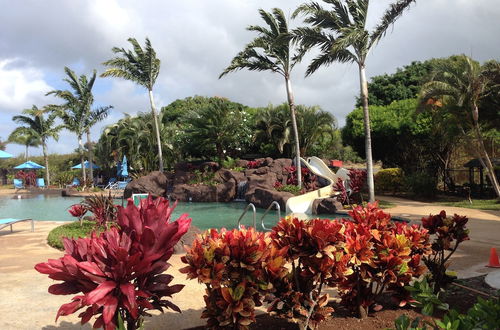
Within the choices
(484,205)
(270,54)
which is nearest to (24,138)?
(270,54)

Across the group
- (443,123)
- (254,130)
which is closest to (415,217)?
(443,123)

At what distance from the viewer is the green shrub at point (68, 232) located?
764 centimetres

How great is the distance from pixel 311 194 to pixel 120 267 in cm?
1409

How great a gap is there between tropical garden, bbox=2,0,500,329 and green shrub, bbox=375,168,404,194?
0.06 meters

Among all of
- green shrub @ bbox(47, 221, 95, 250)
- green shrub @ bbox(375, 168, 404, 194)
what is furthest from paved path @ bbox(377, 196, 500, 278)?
green shrub @ bbox(375, 168, 404, 194)

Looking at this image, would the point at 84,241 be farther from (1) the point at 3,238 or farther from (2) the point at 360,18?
(2) the point at 360,18

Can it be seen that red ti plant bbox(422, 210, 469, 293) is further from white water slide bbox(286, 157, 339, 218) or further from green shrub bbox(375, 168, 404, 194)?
green shrub bbox(375, 168, 404, 194)

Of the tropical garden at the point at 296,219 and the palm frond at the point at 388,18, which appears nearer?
the tropical garden at the point at 296,219

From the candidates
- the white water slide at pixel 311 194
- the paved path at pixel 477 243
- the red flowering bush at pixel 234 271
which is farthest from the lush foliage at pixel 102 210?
the paved path at pixel 477 243

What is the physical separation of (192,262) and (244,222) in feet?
33.6

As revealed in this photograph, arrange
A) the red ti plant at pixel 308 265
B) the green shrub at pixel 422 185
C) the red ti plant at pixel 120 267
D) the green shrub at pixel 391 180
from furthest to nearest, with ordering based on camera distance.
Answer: the green shrub at pixel 391 180, the green shrub at pixel 422 185, the red ti plant at pixel 308 265, the red ti plant at pixel 120 267

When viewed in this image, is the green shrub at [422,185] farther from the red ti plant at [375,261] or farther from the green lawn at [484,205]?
the red ti plant at [375,261]

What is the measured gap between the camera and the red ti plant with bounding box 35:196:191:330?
209cm

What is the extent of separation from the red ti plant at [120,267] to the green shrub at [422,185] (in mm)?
18134
